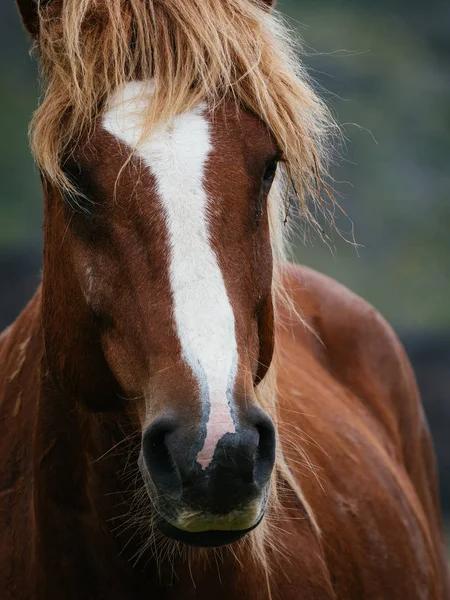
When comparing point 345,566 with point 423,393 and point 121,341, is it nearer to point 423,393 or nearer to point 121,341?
point 121,341

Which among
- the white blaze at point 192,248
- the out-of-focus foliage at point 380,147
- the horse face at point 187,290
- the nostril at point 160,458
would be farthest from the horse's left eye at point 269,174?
the out-of-focus foliage at point 380,147

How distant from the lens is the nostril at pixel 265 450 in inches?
69.2

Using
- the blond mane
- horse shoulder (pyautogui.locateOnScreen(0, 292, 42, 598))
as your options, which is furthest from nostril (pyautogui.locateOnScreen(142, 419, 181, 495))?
horse shoulder (pyautogui.locateOnScreen(0, 292, 42, 598))

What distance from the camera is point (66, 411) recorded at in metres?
2.31

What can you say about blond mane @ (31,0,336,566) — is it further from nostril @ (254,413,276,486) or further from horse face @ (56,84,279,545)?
nostril @ (254,413,276,486)

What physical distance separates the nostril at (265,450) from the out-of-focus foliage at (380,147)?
7486 mm

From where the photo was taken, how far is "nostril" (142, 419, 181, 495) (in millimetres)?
1719

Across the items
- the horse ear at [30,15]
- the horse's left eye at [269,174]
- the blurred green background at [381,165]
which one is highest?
the horse ear at [30,15]

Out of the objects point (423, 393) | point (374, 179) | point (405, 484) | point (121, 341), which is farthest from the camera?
point (374, 179)

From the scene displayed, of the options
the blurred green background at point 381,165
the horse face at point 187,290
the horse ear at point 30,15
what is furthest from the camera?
the blurred green background at point 381,165

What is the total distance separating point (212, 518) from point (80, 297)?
24.1 inches

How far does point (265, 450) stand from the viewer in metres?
1.78

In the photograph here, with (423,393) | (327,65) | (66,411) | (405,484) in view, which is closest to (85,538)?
(66,411)

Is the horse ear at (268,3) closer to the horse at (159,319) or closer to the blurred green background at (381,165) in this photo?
the horse at (159,319)
